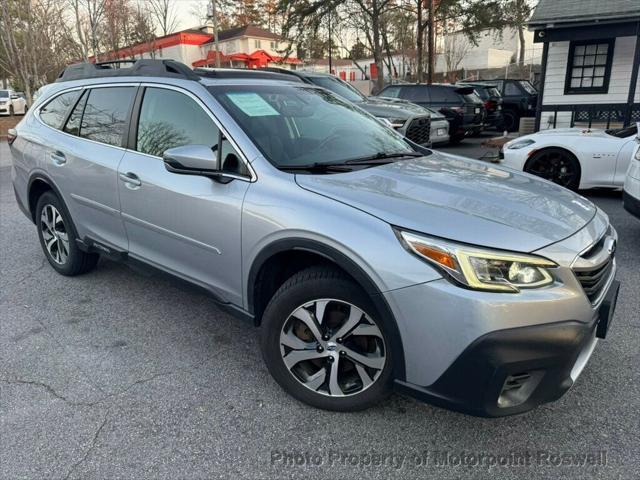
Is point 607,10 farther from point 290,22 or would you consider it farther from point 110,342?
point 290,22

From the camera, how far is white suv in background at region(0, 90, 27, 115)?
1118 inches

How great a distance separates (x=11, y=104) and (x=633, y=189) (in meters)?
32.6

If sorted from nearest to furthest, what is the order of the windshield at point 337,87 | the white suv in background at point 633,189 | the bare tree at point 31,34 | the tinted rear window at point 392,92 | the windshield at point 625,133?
1. the white suv in background at point 633,189
2. the windshield at point 625,133
3. the windshield at point 337,87
4. the tinted rear window at point 392,92
5. the bare tree at point 31,34

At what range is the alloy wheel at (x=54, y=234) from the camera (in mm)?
4348

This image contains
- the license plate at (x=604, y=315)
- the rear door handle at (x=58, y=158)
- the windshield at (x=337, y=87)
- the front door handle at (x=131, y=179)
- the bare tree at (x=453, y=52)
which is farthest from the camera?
the bare tree at (x=453, y=52)

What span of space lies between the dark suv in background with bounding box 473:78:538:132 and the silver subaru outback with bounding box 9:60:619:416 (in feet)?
47.2

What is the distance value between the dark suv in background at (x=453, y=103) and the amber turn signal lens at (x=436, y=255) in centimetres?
1186

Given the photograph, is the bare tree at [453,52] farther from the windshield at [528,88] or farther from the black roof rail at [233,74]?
the black roof rail at [233,74]

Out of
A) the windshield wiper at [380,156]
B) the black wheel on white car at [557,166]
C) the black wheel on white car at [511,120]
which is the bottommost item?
the black wheel on white car at [511,120]

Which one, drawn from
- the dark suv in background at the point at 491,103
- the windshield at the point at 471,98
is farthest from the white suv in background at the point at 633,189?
the dark suv in background at the point at 491,103

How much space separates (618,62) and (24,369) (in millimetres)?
14951

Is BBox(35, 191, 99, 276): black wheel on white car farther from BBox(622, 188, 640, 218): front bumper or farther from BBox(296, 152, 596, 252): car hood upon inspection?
BBox(622, 188, 640, 218): front bumper

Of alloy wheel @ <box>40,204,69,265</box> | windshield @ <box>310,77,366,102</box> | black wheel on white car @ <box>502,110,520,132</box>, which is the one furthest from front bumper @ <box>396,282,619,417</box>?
black wheel on white car @ <box>502,110,520,132</box>

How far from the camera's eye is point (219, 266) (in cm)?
292
